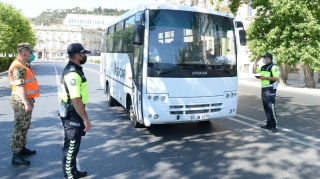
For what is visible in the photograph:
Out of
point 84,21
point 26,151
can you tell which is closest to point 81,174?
point 26,151

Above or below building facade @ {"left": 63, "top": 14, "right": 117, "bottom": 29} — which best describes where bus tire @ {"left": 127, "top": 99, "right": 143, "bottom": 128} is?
below

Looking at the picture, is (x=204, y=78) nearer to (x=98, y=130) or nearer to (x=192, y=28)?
(x=192, y=28)

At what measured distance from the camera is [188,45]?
21.3ft

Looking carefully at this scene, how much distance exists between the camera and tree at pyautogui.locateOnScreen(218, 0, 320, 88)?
17.6 metres

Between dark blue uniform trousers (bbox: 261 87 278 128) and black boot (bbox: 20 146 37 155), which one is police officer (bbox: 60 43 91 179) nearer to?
black boot (bbox: 20 146 37 155)

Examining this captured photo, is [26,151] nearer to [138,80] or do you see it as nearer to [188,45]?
[138,80]

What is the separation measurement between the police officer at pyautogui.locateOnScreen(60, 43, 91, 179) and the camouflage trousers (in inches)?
46.8

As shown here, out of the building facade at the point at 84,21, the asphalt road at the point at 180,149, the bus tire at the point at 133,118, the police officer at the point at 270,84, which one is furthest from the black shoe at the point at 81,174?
the building facade at the point at 84,21

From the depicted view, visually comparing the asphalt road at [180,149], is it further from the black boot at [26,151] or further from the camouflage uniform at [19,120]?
the camouflage uniform at [19,120]

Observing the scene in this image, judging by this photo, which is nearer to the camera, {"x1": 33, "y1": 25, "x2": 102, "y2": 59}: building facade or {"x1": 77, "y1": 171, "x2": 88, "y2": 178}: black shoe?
{"x1": 77, "y1": 171, "x2": 88, "y2": 178}: black shoe

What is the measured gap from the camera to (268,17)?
1983cm

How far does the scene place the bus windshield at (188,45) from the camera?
6332 millimetres

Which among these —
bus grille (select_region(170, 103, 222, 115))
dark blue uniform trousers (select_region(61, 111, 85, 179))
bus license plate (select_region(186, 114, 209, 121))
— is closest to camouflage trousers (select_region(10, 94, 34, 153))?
dark blue uniform trousers (select_region(61, 111, 85, 179))

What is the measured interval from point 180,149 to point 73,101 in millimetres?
2662
